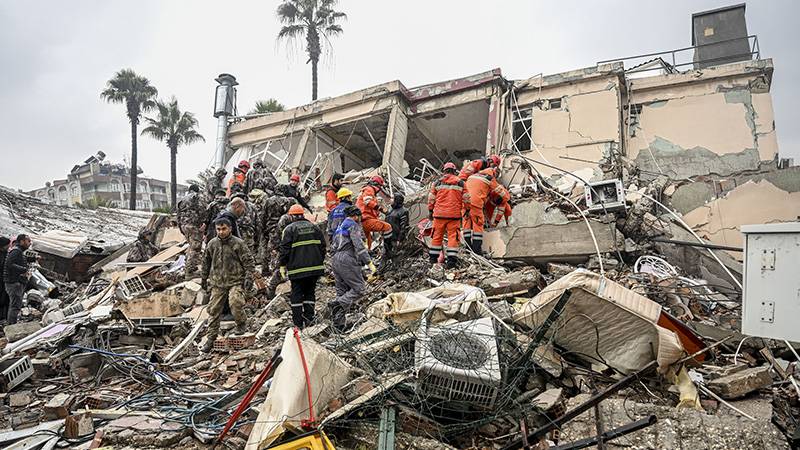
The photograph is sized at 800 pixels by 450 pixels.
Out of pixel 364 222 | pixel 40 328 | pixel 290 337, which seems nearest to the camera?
pixel 290 337

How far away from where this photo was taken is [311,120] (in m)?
14.7

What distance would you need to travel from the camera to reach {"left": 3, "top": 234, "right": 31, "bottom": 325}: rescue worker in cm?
770

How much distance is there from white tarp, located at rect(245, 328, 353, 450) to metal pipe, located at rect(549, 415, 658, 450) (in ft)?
5.34

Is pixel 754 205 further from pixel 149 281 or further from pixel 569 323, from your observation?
pixel 149 281

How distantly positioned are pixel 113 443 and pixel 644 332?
430 centimetres

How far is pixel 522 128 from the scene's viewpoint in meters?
12.3

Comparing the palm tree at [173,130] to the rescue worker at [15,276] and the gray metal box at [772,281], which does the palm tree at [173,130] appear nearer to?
the rescue worker at [15,276]

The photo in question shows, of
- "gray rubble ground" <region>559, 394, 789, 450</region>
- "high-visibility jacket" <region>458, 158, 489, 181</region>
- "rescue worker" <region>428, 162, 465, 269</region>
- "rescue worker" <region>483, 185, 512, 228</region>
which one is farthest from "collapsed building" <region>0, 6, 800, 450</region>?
"high-visibility jacket" <region>458, 158, 489, 181</region>

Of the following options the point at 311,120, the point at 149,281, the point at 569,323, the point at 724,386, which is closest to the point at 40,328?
the point at 149,281

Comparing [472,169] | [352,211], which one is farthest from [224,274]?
[472,169]

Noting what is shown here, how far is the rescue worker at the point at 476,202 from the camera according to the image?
7297mm

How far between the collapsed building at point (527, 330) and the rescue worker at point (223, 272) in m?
0.33

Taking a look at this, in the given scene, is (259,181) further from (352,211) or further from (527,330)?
(527,330)

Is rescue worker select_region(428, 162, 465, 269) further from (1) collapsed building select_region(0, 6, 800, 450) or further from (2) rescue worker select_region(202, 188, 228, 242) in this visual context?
(2) rescue worker select_region(202, 188, 228, 242)
